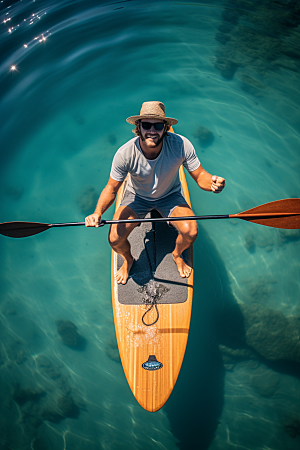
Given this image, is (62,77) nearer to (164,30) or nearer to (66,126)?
(66,126)

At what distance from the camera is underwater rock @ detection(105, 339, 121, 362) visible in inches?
185

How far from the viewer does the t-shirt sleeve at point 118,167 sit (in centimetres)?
304

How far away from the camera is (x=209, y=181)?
10.1 ft

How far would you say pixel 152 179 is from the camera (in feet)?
10.5

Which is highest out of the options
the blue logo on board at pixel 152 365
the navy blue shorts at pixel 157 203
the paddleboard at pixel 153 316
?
the navy blue shorts at pixel 157 203

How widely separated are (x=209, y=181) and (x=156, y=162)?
0.61 meters

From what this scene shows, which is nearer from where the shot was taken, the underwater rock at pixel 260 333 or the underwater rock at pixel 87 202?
the underwater rock at pixel 260 333

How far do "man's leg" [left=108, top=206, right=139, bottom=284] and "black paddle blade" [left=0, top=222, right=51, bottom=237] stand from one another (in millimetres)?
788

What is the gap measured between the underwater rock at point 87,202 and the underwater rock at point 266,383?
4.18 metres

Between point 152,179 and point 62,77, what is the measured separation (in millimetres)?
5626

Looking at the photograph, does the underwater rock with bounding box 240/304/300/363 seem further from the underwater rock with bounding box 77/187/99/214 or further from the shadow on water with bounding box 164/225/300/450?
the underwater rock with bounding box 77/187/99/214

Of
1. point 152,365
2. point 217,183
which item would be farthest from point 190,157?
point 152,365

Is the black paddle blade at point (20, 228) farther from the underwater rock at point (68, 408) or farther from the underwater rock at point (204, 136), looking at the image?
the underwater rock at point (204, 136)

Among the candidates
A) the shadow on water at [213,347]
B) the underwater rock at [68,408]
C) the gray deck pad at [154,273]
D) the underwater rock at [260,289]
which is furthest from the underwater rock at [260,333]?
the underwater rock at [68,408]
